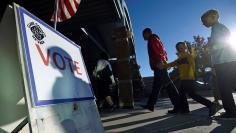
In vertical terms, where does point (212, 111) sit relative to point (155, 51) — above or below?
below

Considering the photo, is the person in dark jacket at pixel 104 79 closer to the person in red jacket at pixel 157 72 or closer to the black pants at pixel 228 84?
the person in red jacket at pixel 157 72

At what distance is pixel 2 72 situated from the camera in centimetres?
220

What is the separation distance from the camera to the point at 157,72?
20.4 ft

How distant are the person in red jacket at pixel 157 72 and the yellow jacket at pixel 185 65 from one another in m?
0.36

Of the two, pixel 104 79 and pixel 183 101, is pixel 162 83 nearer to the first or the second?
pixel 183 101

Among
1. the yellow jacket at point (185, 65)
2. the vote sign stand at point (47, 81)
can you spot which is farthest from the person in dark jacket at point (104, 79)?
the vote sign stand at point (47, 81)

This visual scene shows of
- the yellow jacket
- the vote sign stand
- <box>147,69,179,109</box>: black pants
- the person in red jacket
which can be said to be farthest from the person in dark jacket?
the vote sign stand

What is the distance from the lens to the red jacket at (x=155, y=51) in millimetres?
6300

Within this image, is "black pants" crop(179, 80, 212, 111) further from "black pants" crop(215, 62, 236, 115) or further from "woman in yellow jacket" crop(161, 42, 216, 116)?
"black pants" crop(215, 62, 236, 115)

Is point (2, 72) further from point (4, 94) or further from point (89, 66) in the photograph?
point (89, 66)

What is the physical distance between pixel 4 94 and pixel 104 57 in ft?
18.5

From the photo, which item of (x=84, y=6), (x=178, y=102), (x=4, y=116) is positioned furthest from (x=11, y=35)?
(x=84, y=6)

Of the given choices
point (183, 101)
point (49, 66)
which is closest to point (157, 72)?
point (183, 101)

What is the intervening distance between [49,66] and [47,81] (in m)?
0.19
